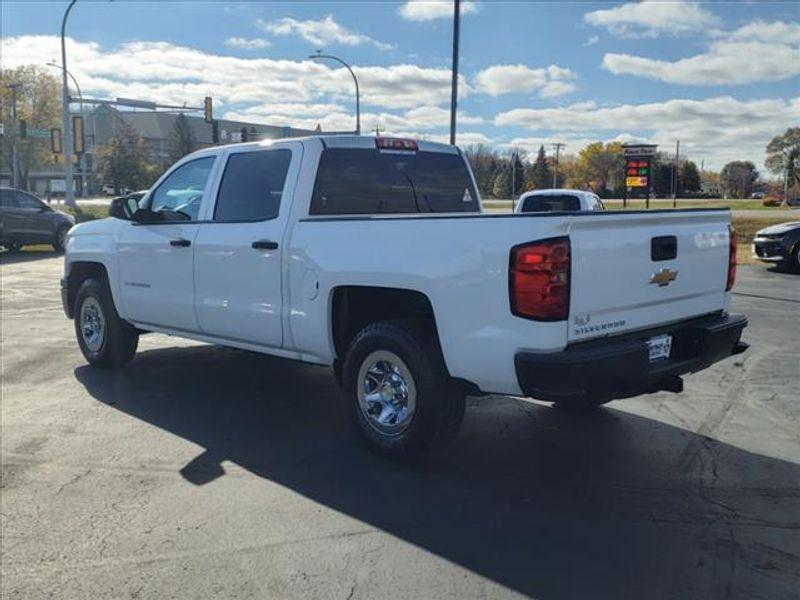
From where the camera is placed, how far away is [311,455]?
4.89 meters

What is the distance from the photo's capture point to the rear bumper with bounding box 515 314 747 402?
3760 millimetres

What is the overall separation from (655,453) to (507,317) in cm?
172

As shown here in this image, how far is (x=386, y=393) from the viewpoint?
4.74 metres

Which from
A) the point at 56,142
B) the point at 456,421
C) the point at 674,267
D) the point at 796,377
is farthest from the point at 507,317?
the point at 56,142

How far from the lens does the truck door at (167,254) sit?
6117 mm

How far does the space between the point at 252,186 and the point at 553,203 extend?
8609 millimetres

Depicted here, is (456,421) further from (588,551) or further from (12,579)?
(12,579)

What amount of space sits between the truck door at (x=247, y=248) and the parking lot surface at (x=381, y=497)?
76cm

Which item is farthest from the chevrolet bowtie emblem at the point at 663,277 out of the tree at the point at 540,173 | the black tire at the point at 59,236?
the tree at the point at 540,173

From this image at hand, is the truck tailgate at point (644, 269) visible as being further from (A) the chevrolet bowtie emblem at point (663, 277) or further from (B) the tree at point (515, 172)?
(B) the tree at point (515, 172)

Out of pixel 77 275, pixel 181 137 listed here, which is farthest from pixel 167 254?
pixel 181 137

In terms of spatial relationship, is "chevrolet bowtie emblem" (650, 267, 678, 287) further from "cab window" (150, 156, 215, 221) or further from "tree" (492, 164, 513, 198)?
"tree" (492, 164, 513, 198)

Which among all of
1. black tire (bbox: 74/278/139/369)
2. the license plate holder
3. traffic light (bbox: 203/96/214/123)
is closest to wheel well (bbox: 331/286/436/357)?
the license plate holder

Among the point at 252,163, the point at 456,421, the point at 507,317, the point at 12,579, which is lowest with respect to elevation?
the point at 12,579
